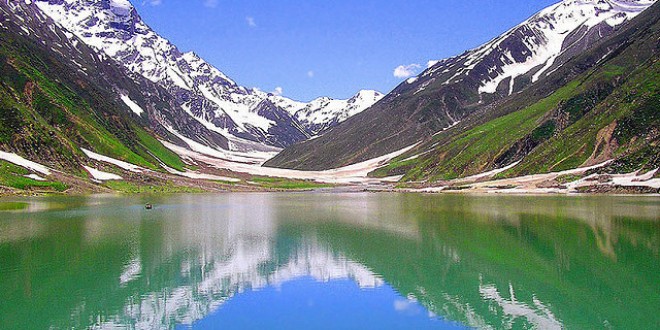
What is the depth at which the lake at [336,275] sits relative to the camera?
24156 mm

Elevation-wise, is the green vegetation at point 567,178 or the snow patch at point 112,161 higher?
the snow patch at point 112,161

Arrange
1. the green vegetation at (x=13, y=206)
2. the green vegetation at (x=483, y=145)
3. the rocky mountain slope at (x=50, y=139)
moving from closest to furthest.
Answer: the green vegetation at (x=13, y=206) < the rocky mountain slope at (x=50, y=139) < the green vegetation at (x=483, y=145)

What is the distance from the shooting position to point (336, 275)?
109 feet

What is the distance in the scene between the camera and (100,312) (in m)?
25.0

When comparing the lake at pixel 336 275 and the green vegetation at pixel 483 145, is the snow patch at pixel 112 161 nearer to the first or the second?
the green vegetation at pixel 483 145

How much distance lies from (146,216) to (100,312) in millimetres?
45342

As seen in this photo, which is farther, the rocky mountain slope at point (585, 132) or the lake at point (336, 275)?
the rocky mountain slope at point (585, 132)

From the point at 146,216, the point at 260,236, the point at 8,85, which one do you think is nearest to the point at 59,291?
the point at 260,236

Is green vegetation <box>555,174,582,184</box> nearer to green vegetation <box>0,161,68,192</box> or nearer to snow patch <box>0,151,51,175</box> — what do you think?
green vegetation <box>0,161,68,192</box>

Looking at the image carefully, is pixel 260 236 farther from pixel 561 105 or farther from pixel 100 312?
pixel 561 105

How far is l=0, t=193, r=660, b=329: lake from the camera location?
24.2 m

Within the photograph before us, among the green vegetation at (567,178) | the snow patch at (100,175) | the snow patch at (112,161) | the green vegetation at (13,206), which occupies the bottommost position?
the green vegetation at (13,206)

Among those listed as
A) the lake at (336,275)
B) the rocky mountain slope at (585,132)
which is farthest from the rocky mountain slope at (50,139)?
the rocky mountain slope at (585,132)

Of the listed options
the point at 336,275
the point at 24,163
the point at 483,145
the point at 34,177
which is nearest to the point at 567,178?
the point at 483,145
